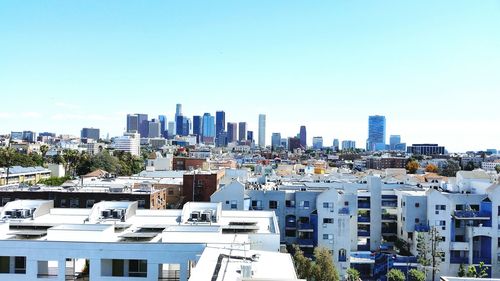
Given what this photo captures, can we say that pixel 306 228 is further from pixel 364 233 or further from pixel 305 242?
pixel 364 233

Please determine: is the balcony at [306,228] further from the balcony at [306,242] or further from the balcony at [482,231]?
the balcony at [482,231]

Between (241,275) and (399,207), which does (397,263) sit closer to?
(399,207)

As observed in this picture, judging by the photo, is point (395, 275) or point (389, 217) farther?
point (389, 217)

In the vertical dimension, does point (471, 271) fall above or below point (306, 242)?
below

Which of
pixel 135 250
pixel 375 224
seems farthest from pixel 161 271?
pixel 375 224

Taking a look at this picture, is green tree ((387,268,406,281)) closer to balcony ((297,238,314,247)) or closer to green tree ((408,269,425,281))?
green tree ((408,269,425,281))

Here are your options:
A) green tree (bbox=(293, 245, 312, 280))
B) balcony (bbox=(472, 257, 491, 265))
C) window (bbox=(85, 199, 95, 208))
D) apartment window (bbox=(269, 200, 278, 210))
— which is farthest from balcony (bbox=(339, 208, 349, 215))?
window (bbox=(85, 199, 95, 208))

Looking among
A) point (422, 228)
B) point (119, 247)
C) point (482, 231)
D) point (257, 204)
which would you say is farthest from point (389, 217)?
point (119, 247)
